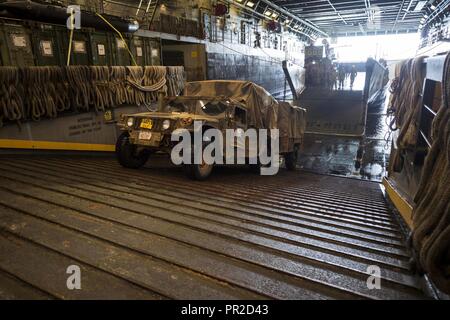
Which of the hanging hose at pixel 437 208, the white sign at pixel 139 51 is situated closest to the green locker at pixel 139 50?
the white sign at pixel 139 51

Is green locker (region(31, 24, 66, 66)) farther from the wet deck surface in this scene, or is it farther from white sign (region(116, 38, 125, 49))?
the wet deck surface

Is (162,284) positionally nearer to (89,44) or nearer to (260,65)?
(89,44)

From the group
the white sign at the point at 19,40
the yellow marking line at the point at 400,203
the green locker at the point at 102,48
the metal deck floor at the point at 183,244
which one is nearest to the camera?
the metal deck floor at the point at 183,244

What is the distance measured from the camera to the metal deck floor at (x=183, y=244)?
1.82 meters

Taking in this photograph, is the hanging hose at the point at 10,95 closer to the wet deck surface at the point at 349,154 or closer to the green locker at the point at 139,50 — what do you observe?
the green locker at the point at 139,50

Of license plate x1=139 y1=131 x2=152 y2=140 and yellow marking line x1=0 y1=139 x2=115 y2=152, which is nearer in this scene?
license plate x1=139 y1=131 x2=152 y2=140

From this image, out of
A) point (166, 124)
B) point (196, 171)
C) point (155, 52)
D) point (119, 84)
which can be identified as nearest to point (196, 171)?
point (196, 171)

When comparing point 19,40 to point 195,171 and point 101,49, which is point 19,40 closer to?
point 101,49

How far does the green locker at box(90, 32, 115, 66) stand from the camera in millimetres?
7522

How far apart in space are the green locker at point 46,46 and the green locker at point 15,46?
0.13m

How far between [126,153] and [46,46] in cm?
340

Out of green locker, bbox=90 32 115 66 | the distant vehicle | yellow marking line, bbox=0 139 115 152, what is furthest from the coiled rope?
the distant vehicle

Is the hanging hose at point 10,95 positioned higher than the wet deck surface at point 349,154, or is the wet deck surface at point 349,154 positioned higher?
the hanging hose at point 10,95

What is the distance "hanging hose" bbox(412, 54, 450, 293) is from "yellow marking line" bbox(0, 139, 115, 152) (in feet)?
21.6
